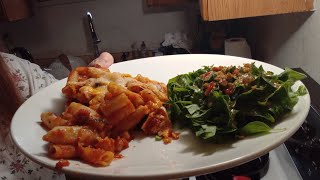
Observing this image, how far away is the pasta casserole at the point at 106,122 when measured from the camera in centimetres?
53

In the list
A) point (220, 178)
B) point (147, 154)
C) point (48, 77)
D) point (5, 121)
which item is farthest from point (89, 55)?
point (147, 154)

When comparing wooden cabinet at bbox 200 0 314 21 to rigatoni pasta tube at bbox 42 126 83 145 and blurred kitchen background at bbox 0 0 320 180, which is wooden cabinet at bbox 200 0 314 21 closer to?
blurred kitchen background at bbox 0 0 320 180

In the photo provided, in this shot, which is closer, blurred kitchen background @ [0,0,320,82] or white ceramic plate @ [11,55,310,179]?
white ceramic plate @ [11,55,310,179]

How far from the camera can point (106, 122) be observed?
1.97 feet

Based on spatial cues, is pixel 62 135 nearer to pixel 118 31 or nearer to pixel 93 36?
pixel 93 36

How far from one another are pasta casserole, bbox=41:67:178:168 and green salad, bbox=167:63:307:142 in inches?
1.9

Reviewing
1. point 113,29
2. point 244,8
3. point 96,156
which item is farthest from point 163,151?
point 113,29

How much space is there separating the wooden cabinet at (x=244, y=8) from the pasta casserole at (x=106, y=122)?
61 cm

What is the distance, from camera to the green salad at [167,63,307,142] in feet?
1.78

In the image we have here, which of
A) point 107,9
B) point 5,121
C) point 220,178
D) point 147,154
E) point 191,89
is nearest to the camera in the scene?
point 147,154

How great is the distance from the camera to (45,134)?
60 cm

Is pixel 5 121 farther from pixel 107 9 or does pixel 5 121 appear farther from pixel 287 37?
pixel 107 9

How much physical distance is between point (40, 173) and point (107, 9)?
1559 mm

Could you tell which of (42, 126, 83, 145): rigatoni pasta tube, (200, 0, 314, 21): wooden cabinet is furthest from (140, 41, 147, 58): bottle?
(42, 126, 83, 145): rigatoni pasta tube
